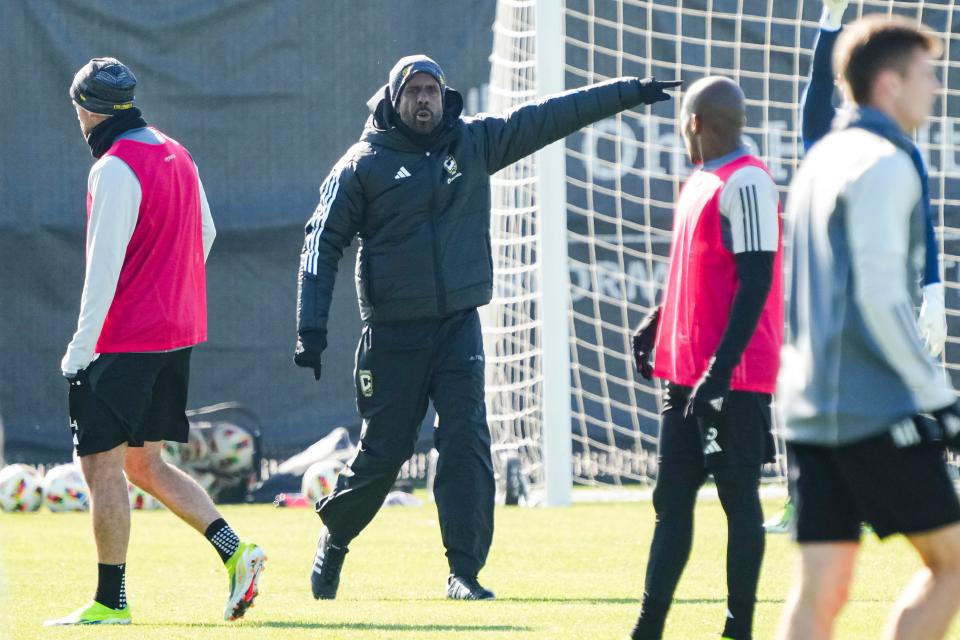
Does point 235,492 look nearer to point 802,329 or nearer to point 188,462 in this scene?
point 188,462

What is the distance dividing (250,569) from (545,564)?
2378 millimetres

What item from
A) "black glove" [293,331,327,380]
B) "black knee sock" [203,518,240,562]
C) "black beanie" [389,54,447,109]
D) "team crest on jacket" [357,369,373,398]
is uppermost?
"black beanie" [389,54,447,109]

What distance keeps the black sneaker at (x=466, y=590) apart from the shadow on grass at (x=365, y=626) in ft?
2.82

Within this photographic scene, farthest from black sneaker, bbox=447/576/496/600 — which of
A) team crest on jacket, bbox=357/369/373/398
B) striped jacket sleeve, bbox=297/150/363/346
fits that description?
striped jacket sleeve, bbox=297/150/363/346

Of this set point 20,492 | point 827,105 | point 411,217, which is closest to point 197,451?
point 20,492

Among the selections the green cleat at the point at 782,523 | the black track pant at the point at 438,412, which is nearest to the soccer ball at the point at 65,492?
the green cleat at the point at 782,523

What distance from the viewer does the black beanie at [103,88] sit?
6098mm

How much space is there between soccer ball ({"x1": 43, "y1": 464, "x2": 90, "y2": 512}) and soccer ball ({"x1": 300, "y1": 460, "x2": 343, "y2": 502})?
5.05 ft

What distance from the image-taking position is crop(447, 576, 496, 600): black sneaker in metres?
6.64

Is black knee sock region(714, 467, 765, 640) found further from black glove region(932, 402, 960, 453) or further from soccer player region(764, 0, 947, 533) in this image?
black glove region(932, 402, 960, 453)

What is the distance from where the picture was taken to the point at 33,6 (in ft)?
43.7

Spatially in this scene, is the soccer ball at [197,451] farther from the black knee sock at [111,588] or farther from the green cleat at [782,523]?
the black knee sock at [111,588]

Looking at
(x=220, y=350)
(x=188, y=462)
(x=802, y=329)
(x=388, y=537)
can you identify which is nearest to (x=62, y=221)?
(x=220, y=350)

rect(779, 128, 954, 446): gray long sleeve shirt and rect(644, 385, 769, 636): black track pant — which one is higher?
rect(779, 128, 954, 446): gray long sleeve shirt
